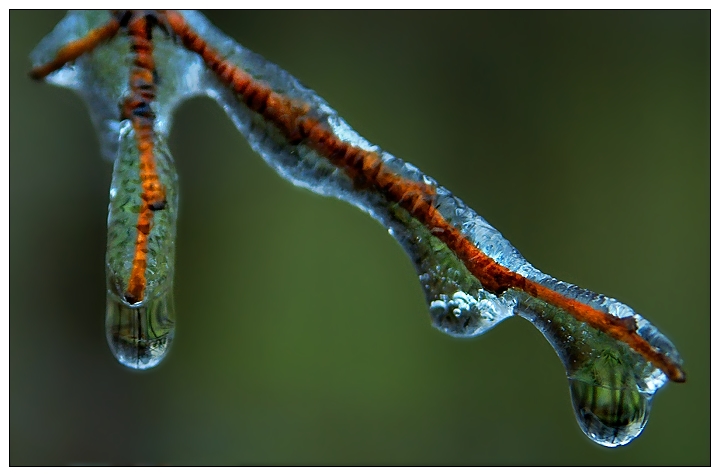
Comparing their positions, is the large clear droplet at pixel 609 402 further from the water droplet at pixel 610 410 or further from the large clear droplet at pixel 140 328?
A: the large clear droplet at pixel 140 328

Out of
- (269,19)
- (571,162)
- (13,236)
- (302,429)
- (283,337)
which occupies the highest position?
(269,19)

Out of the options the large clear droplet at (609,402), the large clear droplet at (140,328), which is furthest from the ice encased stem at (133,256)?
the large clear droplet at (609,402)

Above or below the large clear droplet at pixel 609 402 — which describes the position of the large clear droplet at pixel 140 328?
above

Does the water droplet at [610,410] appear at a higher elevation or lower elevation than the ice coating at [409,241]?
lower

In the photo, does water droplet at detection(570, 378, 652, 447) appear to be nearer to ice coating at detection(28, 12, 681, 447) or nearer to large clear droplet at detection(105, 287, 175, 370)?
ice coating at detection(28, 12, 681, 447)

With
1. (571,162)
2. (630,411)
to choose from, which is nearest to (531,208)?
(571,162)

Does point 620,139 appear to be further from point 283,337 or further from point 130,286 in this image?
point 130,286

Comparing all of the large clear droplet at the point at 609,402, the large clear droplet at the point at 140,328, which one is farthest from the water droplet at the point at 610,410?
the large clear droplet at the point at 140,328

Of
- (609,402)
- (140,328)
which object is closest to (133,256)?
(140,328)

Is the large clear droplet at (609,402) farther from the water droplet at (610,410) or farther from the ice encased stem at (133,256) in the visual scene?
the ice encased stem at (133,256)
